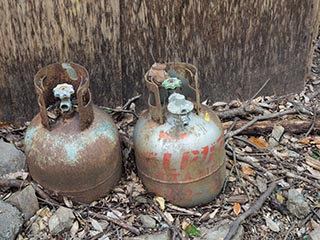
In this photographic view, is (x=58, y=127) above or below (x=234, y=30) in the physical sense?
below

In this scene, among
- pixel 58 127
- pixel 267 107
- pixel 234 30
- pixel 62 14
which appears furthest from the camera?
pixel 267 107

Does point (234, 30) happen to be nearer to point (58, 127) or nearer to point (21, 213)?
point (58, 127)

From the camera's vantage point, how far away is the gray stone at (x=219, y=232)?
6.88 feet

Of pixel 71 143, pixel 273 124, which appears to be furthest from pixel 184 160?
pixel 273 124

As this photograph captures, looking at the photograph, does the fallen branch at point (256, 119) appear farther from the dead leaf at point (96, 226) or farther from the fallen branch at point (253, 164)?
the dead leaf at point (96, 226)

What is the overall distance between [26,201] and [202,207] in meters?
0.71

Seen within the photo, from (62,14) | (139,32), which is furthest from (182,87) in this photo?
(62,14)

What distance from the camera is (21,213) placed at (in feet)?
6.96

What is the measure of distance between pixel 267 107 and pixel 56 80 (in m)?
1.14

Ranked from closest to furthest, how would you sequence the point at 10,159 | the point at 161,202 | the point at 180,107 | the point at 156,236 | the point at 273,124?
1. the point at 180,107
2. the point at 156,236
3. the point at 161,202
4. the point at 10,159
5. the point at 273,124

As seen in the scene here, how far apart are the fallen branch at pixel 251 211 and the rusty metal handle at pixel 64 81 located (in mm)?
681

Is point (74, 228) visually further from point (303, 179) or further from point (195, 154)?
point (303, 179)

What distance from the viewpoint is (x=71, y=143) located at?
2.04m

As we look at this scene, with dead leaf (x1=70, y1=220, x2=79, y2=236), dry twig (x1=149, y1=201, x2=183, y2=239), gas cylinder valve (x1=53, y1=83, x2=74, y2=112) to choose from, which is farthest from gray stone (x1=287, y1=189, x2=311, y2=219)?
gas cylinder valve (x1=53, y1=83, x2=74, y2=112)
